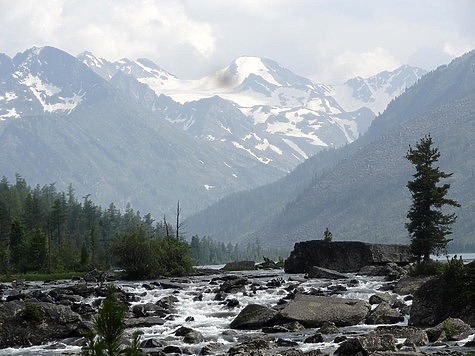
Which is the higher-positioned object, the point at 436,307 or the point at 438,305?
the point at 438,305

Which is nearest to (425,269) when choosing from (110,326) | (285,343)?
(285,343)

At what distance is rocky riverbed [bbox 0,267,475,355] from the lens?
130 ft

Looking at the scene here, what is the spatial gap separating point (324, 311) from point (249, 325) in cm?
582

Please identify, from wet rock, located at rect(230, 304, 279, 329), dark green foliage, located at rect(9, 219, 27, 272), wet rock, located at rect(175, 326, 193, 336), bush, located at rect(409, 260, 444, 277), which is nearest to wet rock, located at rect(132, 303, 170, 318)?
wet rock, located at rect(230, 304, 279, 329)

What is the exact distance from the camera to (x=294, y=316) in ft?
168

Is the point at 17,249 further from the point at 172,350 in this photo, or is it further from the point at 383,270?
the point at 172,350

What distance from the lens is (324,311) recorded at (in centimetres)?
5206

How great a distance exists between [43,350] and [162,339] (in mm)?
7669

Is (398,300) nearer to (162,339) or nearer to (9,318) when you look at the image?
(162,339)

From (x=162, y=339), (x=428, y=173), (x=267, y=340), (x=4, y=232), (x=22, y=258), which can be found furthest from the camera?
(x=4, y=232)

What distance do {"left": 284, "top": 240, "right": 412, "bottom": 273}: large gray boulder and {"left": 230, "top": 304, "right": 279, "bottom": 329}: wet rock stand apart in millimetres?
63354

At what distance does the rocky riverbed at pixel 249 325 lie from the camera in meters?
39.5

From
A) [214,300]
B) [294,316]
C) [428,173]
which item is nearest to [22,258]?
[214,300]

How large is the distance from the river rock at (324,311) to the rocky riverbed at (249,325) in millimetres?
74
